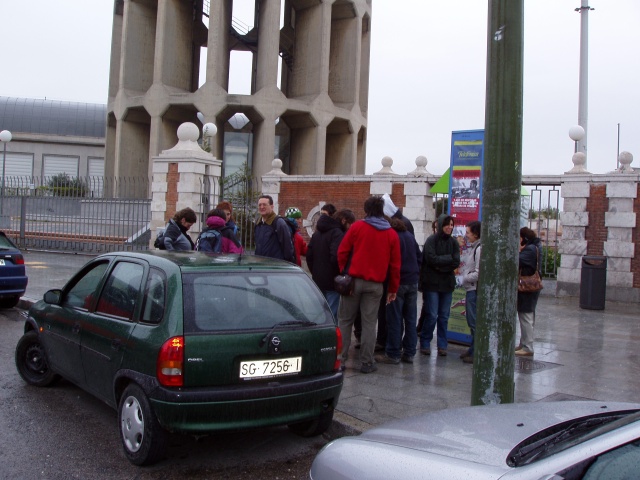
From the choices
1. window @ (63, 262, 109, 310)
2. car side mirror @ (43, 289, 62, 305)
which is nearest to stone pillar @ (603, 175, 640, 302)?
window @ (63, 262, 109, 310)

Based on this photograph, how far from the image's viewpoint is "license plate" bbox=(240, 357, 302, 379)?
434 cm

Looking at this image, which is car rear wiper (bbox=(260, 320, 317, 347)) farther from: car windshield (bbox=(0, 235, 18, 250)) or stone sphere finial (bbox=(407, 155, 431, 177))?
stone sphere finial (bbox=(407, 155, 431, 177))

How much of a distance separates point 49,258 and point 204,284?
17082 mm

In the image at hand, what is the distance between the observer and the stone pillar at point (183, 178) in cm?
1508

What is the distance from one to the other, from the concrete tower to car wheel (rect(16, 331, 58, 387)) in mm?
27977

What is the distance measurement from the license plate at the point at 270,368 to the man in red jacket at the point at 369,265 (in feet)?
7.36

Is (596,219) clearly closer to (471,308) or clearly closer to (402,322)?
(471,308)

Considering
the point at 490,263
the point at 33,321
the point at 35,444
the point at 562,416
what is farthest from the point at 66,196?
the point at 562,416

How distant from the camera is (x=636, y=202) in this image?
14.1 m

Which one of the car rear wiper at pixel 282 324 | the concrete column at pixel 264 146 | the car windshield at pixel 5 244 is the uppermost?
the concrete column at pixel 264 146

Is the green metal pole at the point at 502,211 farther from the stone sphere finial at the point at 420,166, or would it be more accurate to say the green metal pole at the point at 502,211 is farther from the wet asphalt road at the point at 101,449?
the stone sphere finial at the point at 420,166

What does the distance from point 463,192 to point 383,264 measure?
107 inches

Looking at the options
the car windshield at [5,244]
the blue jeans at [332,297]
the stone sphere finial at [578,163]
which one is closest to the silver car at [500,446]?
the blue jeans at [332,297]

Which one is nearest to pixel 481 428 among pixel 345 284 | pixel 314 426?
pixel 314 426
